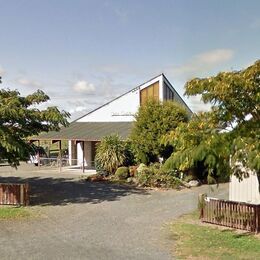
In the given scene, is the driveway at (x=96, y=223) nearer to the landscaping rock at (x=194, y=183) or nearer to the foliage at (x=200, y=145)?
the landscaping rock at (x=194, y=183)

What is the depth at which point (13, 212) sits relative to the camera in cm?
1712

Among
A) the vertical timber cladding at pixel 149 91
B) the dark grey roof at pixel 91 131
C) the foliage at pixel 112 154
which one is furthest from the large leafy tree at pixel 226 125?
the vertical timber cladding at pixel 149 91

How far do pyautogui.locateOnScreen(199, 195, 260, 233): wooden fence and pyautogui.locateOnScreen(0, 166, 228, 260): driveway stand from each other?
1720 millimetres

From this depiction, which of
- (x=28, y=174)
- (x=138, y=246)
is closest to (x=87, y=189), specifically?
(x=28, y=174)

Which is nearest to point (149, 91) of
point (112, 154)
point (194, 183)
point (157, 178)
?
point (112, 154)

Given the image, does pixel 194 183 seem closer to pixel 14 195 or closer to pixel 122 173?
pixel 122 173

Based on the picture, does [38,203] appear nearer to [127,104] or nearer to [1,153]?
[1,153]

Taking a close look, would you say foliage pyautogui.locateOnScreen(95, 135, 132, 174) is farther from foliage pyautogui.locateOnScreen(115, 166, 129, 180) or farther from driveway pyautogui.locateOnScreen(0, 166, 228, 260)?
driveway pyautogui.locateOnScreen(0, 166, 228, 260)

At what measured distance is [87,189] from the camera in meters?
23.9

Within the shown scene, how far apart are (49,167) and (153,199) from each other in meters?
17.9

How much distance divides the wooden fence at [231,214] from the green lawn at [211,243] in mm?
482

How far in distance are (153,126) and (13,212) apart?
12.8 metres

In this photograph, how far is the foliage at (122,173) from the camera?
27.2 metres

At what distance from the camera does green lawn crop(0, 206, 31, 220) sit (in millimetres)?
16344
